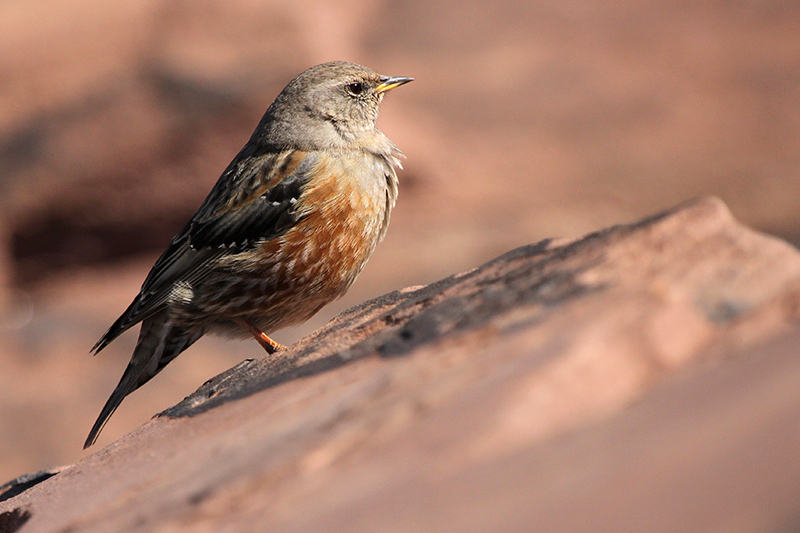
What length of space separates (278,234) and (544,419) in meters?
3.75

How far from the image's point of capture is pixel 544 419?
2201 mm

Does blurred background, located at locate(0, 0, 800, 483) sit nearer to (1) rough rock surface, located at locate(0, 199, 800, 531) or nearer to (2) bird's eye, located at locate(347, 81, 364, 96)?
(2) bird's eye, located at locate(347, 81, 364, 96)

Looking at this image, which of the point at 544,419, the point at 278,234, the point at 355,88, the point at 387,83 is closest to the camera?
the point at 544,419

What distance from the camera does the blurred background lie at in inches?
487

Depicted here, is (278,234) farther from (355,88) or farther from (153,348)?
(355,88)

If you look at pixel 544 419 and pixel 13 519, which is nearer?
pixel 544 419

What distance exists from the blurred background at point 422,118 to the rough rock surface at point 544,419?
9456mm

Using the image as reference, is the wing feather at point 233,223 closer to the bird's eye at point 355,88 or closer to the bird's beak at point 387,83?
the bird's eye at point 355,88

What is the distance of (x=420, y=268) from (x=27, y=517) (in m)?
9.80

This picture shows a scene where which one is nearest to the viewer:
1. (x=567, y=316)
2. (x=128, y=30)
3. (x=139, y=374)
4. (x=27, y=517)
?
(x=567, y=316)

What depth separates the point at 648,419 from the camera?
83.2 inches

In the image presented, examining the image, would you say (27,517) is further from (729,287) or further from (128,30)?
(128,30)

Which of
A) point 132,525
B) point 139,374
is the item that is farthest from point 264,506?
point 139,374

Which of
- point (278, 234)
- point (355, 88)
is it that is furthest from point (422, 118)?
point (278, 234)
